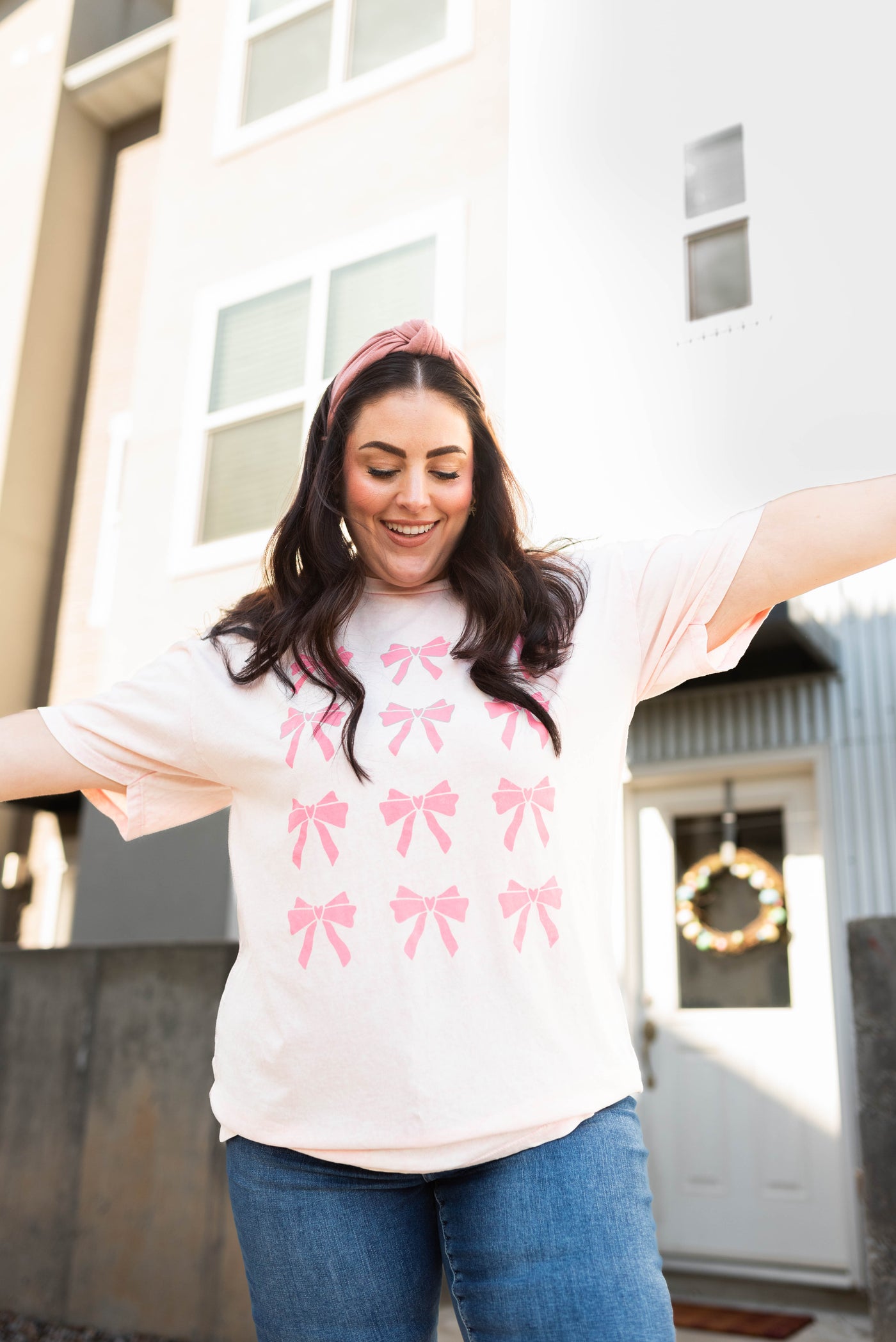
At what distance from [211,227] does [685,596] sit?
6.14 ft

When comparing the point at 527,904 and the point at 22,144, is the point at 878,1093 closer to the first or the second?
the point at 527,904

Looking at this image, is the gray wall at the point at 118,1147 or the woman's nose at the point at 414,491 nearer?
the woman's nose at the point at 414,491

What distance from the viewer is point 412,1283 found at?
3.02 ft

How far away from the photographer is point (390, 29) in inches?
86.7

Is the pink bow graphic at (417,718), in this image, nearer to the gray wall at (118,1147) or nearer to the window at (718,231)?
the window at (718,231)

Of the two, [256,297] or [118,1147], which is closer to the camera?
[256,297]

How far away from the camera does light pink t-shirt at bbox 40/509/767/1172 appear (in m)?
0.87

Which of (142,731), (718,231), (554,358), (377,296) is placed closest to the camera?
(142,731)

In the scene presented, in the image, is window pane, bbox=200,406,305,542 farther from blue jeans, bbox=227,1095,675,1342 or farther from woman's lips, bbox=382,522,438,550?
blue jeans, bbox=227,1095,675,1342

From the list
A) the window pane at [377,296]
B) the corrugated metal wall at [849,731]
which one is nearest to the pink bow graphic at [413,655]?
the window pane at [377,296]

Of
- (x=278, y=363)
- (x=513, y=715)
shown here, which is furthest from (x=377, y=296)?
(x=513, y=715)

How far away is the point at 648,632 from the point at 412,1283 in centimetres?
58

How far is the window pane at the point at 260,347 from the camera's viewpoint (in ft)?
7.11

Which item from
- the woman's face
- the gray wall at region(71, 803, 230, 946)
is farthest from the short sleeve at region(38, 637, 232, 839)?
the gray wall at region(71, 803, 230, 946)
